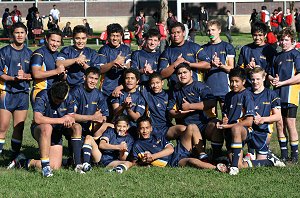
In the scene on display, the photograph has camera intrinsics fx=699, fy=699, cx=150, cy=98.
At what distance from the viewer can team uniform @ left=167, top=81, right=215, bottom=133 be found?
10.2m

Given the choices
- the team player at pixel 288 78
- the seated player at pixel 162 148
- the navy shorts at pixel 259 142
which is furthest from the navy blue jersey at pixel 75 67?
the team player at pixel 288 78

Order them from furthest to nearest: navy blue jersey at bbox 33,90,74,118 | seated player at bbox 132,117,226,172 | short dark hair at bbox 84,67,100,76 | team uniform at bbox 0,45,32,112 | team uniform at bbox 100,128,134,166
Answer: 1. team uniform at bbox 0,45,32,112
2. team uniform at bbox 100,128,134,166
3. seated player at bbox 132,117,226,172
4. short dark hair at bbox 84,67,100,76
5. navy blue jersey at bbox 33,90,74,118

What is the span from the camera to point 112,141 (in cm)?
1015

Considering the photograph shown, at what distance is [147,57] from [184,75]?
827mm

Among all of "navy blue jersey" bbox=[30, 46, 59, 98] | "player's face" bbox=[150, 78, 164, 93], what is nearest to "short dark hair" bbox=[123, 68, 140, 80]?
"player's face" bbox=[150, 78, 164, 93]

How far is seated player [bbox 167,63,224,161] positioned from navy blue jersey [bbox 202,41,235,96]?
32 centimetres

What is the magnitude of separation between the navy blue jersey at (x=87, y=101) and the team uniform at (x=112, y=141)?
337mm

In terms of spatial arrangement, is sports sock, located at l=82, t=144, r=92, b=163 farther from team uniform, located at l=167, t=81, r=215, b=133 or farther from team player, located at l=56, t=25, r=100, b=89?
team uniform, located at l=167, t=81, r=215, b=133

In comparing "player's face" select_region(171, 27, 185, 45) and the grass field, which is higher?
"player's face" select_region(171, 27, 185, 45)

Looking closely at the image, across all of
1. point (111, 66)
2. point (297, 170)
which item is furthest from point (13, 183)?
point (297, 170)

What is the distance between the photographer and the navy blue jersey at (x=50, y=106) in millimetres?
9625

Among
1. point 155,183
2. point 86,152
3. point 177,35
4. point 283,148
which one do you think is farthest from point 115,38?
point 283,148

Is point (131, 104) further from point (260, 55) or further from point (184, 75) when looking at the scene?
point (260, 55)

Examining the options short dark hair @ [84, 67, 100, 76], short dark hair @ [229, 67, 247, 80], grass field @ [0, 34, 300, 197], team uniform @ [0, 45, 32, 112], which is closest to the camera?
grass field @ [0, 34, 300, 197]
